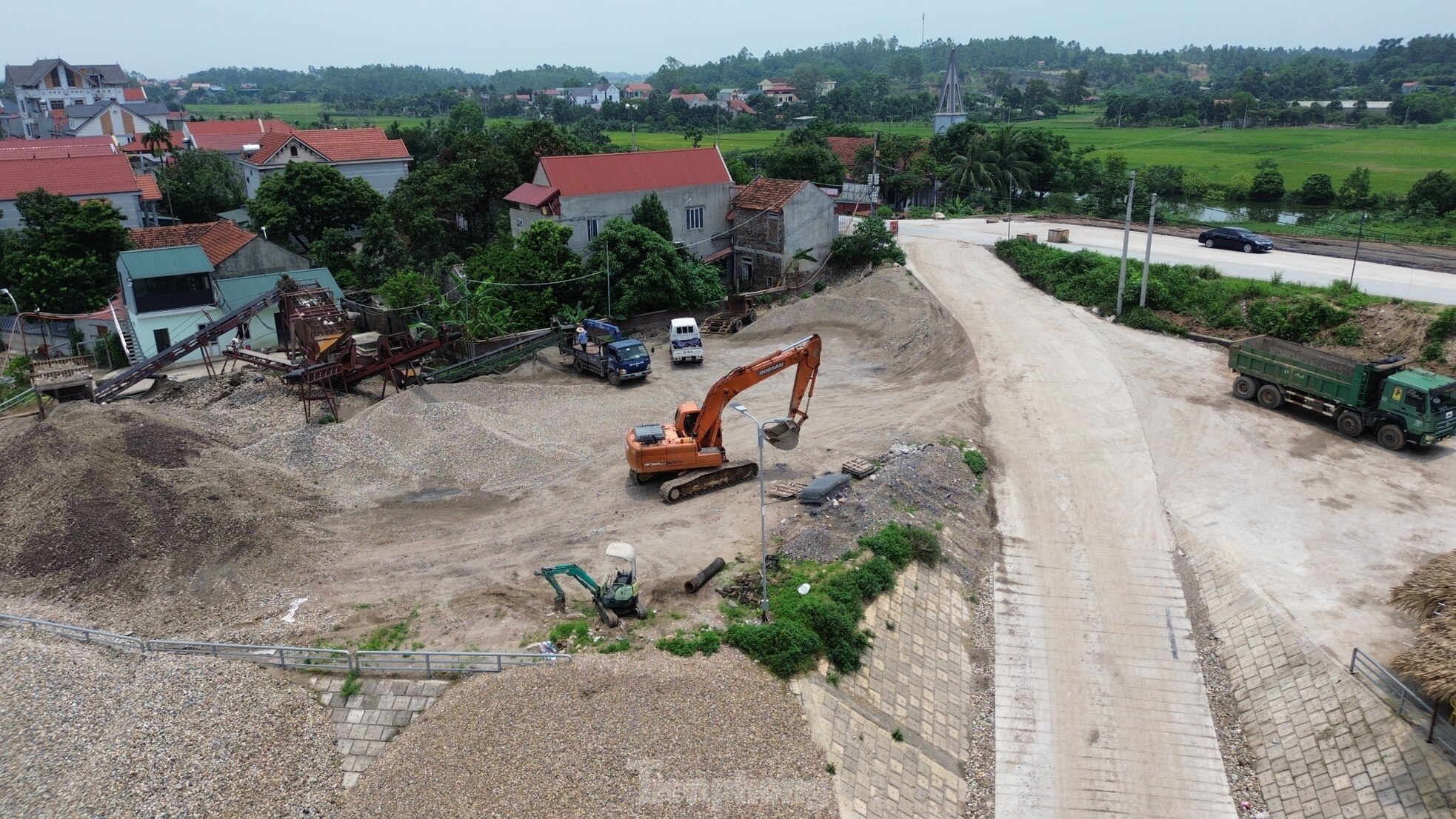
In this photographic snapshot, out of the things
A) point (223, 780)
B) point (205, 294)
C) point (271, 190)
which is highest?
point (271, 190)

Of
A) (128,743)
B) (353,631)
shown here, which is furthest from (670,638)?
(128,743)

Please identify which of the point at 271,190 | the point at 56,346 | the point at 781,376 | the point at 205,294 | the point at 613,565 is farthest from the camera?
the point at 271,190

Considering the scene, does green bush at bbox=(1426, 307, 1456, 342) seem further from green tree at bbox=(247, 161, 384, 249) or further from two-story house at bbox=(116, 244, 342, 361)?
green tree at bbox=(247, 161, 384, 249)

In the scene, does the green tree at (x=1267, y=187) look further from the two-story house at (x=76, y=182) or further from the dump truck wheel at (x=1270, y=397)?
the two-story house at (x=76, y=182)

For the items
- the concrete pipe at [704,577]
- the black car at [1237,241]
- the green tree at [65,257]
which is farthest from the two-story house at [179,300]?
the black car at [1237,241]

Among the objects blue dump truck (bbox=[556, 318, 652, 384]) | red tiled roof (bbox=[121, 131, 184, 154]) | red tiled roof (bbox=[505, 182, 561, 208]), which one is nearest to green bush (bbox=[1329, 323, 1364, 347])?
blue dump truck (bbox=[556, 318, 652, 384])

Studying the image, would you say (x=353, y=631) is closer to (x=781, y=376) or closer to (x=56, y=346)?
(x=781, y=376)

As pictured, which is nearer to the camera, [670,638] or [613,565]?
[670,638]
